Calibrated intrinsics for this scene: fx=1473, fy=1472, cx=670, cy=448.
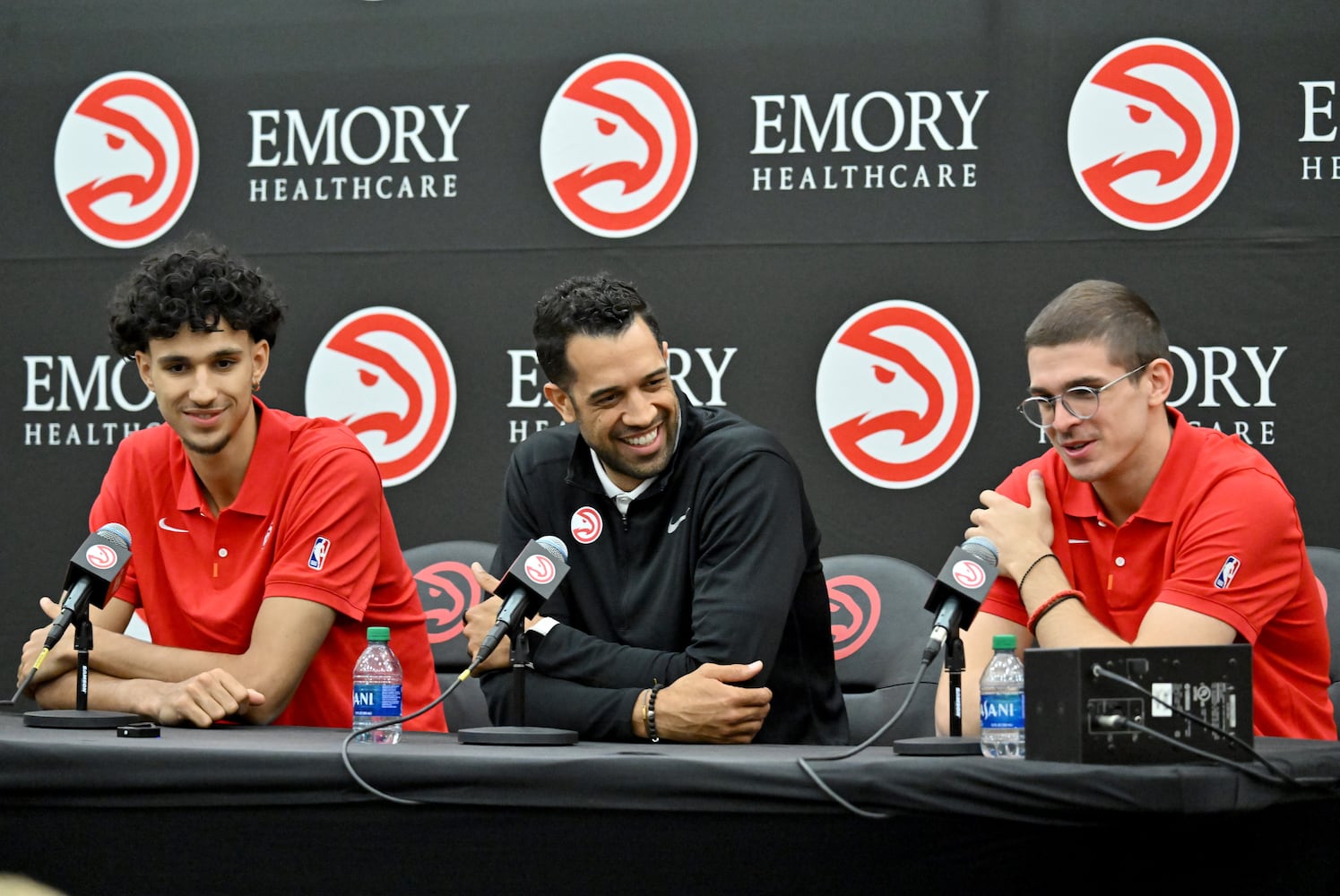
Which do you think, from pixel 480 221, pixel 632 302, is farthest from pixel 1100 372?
pixel 480 221

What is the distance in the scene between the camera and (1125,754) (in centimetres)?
136

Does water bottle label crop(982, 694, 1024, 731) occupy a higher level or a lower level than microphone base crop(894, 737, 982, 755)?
higher

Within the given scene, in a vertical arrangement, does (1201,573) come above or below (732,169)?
below

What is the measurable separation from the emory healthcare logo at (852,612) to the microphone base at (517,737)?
3.21ft

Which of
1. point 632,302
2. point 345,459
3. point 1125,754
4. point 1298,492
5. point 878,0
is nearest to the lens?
point 1125,754

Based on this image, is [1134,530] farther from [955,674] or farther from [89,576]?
[89,576]

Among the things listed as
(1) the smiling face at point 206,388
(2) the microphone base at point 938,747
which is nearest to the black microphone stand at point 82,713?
(1) the smiling face at point 206,388

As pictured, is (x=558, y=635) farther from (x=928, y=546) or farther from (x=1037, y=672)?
(x=928, y=546)

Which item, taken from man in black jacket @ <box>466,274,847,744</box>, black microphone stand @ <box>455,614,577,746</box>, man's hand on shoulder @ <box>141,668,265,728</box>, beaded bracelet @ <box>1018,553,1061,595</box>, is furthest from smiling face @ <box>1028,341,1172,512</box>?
man's hand on shoulder @ <box>141,668,265,728</box>

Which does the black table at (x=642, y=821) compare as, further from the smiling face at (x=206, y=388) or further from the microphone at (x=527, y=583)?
the smiling face at (x=206, y=388)

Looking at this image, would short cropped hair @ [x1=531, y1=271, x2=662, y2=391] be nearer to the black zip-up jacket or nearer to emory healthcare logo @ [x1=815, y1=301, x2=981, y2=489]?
the black zip-up jacket

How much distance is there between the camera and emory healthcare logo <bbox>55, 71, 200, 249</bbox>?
3.45m

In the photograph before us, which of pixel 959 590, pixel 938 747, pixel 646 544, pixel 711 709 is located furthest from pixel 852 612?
pixel 938 747

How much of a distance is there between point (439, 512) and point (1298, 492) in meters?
1.82
